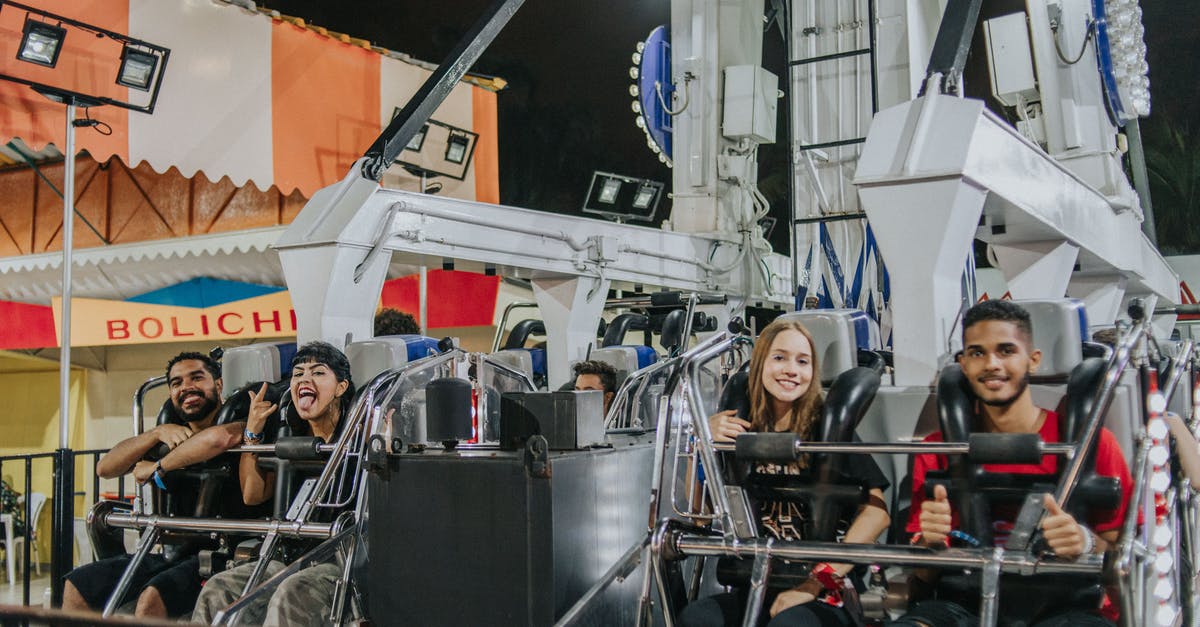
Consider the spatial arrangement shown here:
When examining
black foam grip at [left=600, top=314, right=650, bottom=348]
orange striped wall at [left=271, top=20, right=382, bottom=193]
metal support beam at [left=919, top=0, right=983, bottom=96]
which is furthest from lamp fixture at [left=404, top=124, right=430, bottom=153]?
metal support beam at [left=919, top=0, right=983, bottom=96]

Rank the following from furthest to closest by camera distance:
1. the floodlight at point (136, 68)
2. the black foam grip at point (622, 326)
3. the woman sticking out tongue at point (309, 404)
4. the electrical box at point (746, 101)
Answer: the electrical box at point (746, 101) < the black foam grip at point (622, 326) < the floodlight at point (136, 68) < the woman sticking out tongue at point (309, 404)

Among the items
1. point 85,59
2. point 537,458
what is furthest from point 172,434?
point 85,59

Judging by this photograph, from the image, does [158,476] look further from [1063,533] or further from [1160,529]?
[1160,529]

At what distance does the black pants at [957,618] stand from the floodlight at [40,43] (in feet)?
20.7

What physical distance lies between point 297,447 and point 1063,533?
2426 millimetres

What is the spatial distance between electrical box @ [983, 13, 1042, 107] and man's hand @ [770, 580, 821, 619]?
20.9 feet

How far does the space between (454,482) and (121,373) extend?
10.4 metres

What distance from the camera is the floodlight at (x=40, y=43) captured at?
6.45 meters

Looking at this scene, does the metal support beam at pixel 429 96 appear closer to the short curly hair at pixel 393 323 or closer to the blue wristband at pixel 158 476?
the short curly hair at pixel 393 323

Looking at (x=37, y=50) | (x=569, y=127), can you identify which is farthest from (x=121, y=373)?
(x=569, y=127)

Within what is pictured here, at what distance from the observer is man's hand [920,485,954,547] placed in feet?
8.28

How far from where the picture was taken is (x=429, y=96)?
20.6ft

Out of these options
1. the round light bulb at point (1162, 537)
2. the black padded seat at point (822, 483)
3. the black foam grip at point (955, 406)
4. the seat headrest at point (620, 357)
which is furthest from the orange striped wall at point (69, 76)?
the round light bulb at point (1162, 537)

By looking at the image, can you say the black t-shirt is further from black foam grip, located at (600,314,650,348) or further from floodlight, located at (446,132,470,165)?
floodlight, located at (446,132,470,165)
